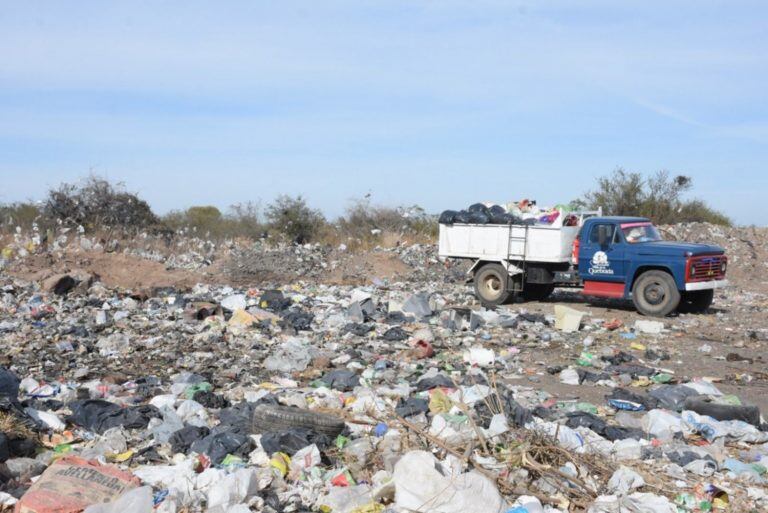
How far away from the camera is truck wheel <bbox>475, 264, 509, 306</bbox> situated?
14508mm

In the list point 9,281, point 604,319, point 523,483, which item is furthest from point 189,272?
point 523,483

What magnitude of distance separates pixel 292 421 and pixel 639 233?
31.2ft

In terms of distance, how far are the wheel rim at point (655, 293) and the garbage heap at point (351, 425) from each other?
1.69 m

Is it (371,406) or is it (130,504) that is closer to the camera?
(130,504)

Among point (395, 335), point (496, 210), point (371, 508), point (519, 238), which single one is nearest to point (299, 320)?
point (395, 335)

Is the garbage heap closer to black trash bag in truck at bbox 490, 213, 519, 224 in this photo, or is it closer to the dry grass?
the dry grass

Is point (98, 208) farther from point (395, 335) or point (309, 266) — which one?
point (395, 335)

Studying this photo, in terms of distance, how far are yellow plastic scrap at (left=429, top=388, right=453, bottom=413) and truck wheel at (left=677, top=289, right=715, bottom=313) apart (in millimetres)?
8421

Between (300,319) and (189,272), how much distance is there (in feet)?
27.5

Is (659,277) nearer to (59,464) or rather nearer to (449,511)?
(449,511)

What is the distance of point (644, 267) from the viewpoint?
1328cm

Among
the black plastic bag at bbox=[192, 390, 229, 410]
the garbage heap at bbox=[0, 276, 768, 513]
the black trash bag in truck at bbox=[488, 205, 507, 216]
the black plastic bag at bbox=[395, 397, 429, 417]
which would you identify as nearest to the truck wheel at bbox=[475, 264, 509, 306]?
the black trash bag in truck at bbox=[488, 205, 507, 216]

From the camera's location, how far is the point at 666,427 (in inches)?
255

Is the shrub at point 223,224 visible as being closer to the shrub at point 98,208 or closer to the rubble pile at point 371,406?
the shrub at point 98,208
